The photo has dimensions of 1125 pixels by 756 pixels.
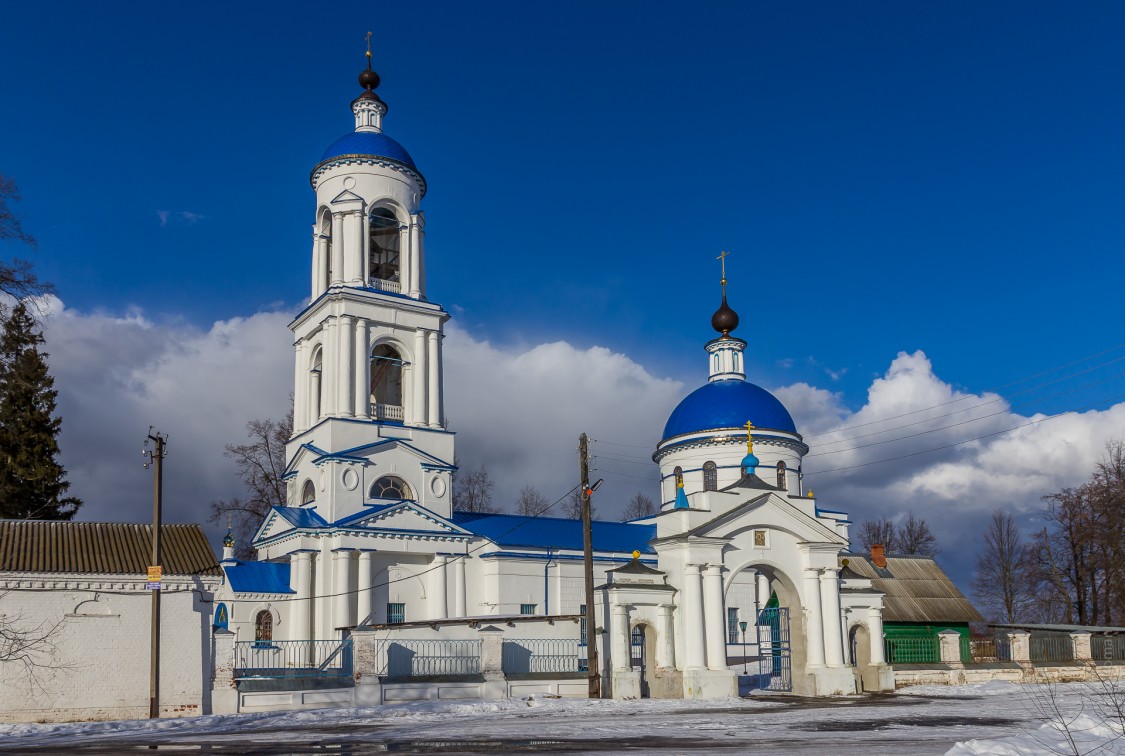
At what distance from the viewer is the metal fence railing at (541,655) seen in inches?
1029

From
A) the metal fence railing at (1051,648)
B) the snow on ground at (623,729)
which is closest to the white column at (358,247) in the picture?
the snow on ground at (623,729)

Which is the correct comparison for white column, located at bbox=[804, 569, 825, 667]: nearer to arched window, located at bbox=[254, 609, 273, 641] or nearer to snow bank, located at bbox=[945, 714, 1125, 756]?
snow bank, located at bbox=[945, 714, 1125, 756]

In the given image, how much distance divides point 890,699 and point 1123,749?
1600 cm

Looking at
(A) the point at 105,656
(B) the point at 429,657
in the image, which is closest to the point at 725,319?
(B) the point at 429,657

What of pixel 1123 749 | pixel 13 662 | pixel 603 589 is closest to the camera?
pixel 1123 749

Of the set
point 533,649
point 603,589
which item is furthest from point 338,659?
point 603,589

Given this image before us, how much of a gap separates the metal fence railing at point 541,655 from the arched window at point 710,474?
19.1 metres

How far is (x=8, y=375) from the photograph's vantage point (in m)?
15.1

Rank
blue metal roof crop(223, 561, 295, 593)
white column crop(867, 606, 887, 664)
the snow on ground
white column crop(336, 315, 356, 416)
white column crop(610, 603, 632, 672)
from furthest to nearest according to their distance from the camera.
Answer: white column crop(336, 315, 356, 416)
blue metal roof crop(223, 561, 295, 593)
white column crop(867, 606, 887, 664)
white column crop(610, 603, 632, 672)
the snow on ground

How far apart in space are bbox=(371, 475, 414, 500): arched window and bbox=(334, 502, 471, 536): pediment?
3.17 feet

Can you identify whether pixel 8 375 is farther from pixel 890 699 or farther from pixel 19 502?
pixel 19 502

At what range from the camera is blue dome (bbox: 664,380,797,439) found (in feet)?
148

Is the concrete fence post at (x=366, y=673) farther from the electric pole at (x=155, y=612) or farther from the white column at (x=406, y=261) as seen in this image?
the white column at (x=406, y=261)

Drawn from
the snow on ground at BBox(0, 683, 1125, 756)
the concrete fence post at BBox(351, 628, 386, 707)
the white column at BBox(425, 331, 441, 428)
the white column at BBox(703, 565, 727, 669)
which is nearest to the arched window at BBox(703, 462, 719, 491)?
the white column at BBox(425, 331, 441, 428)
